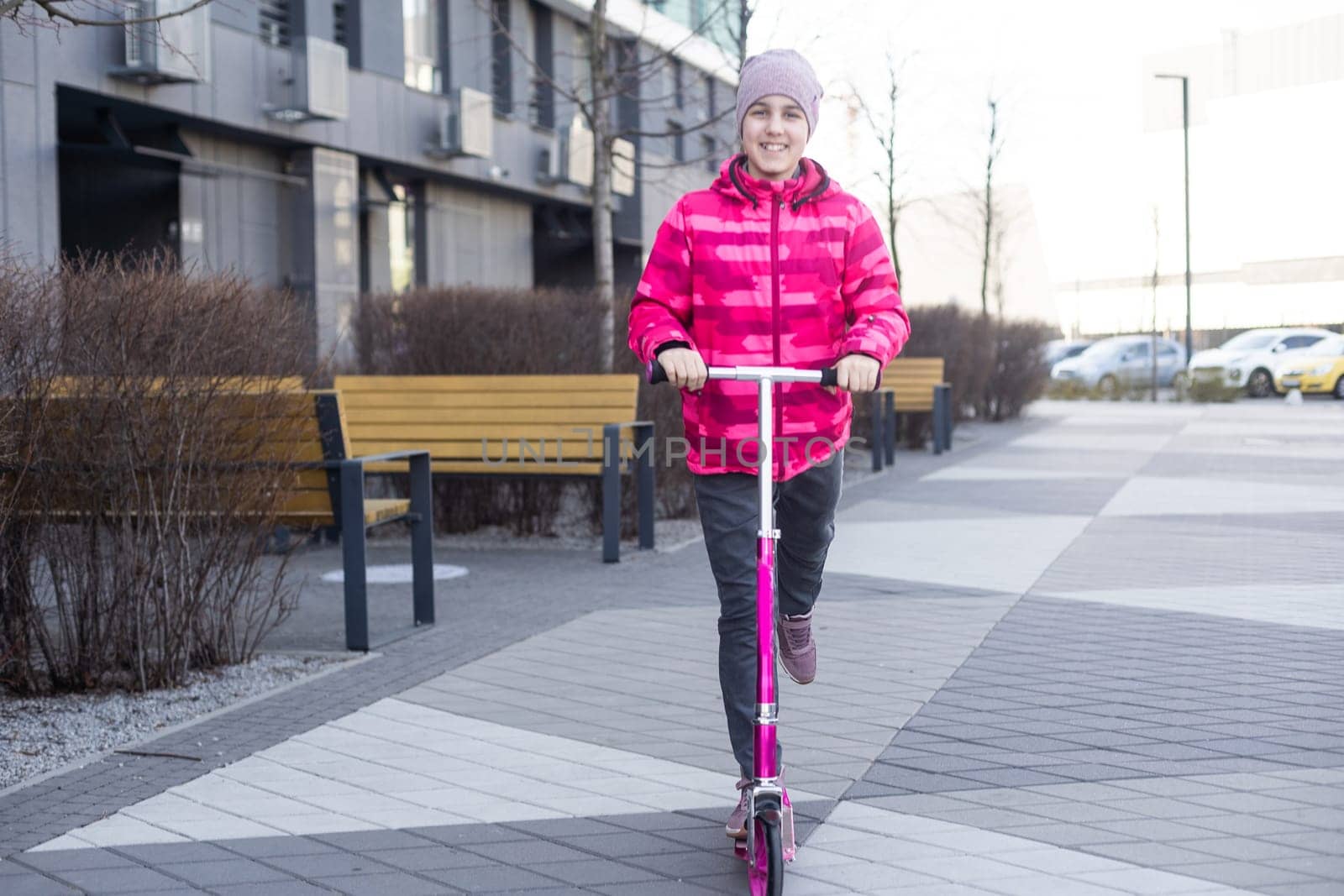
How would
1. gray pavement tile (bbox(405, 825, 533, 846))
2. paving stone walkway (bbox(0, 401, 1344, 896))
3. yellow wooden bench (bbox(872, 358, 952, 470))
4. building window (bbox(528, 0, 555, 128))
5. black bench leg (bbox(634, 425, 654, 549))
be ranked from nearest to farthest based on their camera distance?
paving stone walkway (bbox(0, 401, 1344, 896)) → gray pavement tile (bbox(405, 825, 533, 846)) → black bench leg (bbox(634, 425, 654, 549)) → yellow wooden bench (bbox(872, 358, 952, 470)) → building window (bbox(528, 0, 555, 128))

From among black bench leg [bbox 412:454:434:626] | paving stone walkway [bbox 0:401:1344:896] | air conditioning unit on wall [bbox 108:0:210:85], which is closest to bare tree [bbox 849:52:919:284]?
air conditioning unit on wall [bbox 108:0:210:85]

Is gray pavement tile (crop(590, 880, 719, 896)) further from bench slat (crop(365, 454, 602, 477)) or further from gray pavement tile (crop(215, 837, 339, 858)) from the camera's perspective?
bench slat (crop(365, 454, 602, 477))

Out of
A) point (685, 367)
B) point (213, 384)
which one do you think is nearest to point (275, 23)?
point (213, 384)

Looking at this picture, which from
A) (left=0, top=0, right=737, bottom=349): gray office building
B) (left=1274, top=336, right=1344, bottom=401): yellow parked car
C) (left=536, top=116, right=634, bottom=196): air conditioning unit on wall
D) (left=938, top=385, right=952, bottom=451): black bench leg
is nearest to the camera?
(left=0, top=0, right=737, bottom=349): gray office building

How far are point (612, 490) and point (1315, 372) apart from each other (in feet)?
84.5

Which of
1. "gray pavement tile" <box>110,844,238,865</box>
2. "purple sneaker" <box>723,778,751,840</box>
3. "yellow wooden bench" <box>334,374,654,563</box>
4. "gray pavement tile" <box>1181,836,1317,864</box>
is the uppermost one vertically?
"yellow wooden bench" <box>334,374,654,563</box>

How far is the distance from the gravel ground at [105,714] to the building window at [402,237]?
65.9ft

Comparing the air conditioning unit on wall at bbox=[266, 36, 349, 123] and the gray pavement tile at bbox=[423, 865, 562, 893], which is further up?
the air conditioning unit on wall at bbox=[266, 36, 349, 123]

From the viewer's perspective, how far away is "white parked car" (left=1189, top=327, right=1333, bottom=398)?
3048 centimetres

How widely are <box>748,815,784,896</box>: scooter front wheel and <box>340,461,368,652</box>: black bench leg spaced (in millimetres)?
3040

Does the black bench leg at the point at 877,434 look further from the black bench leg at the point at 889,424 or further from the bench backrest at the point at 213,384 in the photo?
the bench backrest at the point at 213,384

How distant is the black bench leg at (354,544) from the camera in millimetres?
6012

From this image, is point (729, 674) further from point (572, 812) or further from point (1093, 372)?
point (1093, 372)

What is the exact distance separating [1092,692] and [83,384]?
345 cm
